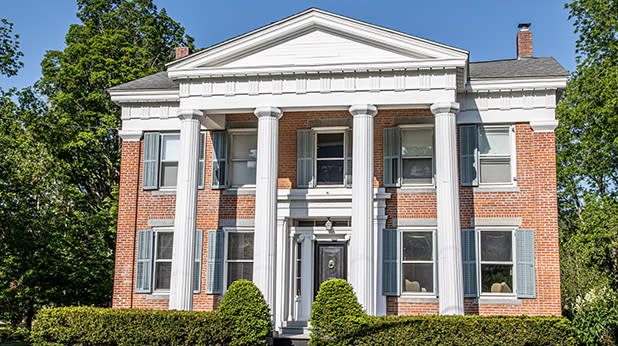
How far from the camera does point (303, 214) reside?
17.4 m

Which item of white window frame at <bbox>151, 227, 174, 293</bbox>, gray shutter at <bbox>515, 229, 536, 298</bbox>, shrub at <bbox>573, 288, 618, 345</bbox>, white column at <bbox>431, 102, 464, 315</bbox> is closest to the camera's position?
white column at <bbox>431, 102, 464, 315</bbox>

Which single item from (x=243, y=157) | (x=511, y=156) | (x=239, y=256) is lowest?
(x=239, y=256)

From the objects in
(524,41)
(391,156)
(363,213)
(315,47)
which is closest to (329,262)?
(363,213)

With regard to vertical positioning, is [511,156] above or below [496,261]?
above

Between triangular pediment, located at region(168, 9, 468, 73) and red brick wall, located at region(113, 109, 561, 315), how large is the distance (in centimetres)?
206

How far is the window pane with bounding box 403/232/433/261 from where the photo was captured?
1677 cm

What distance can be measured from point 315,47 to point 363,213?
4793 mm

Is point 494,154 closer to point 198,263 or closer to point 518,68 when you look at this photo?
point 518,68

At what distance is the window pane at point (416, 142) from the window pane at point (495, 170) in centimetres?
161

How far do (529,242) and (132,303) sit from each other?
11.6 metres

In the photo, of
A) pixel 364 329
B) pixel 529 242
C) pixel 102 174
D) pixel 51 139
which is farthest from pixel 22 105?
pixel 529 242

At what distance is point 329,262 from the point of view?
57.3ft

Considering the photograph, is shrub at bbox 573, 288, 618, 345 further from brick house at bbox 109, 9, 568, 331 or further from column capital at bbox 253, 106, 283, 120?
column capital at bbox 253, 106, 283, 120

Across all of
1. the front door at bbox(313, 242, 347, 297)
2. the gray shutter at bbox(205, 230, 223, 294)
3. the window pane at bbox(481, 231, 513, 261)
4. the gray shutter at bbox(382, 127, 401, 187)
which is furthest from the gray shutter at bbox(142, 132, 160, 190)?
the window pane at bbox(481, 231, 513, 261)
